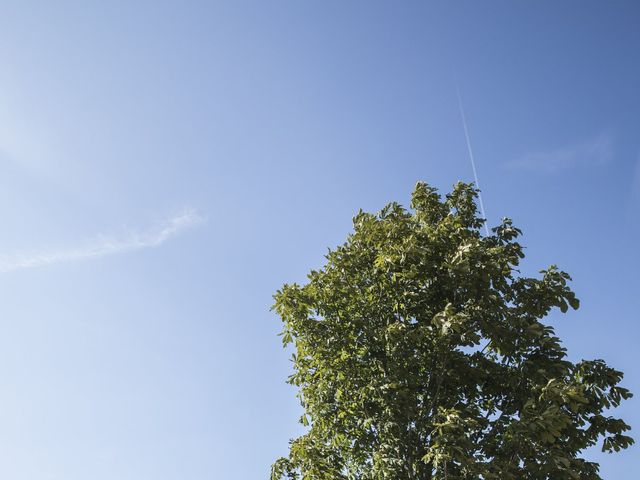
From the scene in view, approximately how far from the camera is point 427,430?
12.7 metres

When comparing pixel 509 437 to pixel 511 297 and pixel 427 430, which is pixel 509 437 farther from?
pixel 511 297

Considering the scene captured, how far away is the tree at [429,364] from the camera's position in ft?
38.2

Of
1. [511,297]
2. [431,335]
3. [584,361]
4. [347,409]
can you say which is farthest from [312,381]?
[584,361]

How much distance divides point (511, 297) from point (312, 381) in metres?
5.95

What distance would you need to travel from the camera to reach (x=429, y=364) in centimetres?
1330

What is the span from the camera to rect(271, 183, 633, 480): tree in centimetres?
1164

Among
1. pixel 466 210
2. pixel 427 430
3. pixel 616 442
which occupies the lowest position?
pixel 616 442

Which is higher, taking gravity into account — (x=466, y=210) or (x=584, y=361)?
(x=466, y=210)

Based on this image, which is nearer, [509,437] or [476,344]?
Answer: [509,437]

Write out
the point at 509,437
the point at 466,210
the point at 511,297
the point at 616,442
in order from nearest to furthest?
the point at 509,437
the point at 616,442
the point at 511,297
the point at 466,210

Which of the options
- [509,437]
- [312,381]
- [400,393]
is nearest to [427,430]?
[400,393]

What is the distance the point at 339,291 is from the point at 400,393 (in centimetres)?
330

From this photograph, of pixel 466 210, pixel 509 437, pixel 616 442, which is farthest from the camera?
pixel 466 210

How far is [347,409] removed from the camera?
43.6 ft
